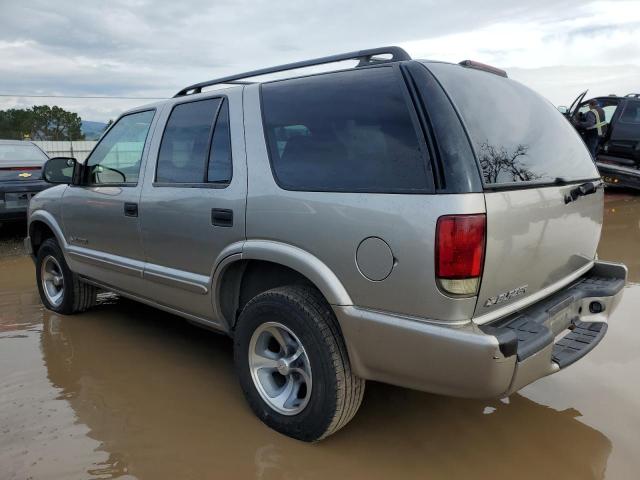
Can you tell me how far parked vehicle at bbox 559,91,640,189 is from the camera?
34.3ft

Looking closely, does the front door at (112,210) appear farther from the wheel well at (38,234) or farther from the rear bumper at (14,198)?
the rear bumper at (14,198)

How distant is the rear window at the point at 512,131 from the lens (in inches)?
92.8

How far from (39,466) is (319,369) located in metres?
1.43

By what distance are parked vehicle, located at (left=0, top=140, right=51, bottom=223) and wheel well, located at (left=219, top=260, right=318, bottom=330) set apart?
5252mm

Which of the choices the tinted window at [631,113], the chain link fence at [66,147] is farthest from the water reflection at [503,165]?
the chain link fence at [66,147]

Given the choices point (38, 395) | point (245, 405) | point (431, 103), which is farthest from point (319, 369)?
point (38, 395)

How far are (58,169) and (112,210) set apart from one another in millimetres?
902

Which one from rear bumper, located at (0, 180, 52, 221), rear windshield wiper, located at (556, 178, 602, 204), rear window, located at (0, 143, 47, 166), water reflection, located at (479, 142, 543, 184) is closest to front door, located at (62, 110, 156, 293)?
water reflection, located at (479, 142, 543, 184)

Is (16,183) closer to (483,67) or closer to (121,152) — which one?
(121,152)

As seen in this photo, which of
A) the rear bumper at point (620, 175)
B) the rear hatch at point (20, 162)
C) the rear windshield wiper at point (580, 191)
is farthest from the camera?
the rear bumper at point (620, 175)

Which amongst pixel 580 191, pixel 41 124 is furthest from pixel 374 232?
pixel 41 124

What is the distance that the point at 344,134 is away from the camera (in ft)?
8.32

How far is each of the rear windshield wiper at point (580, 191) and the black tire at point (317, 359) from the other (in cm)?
131

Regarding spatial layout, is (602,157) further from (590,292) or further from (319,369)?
(319,369)
